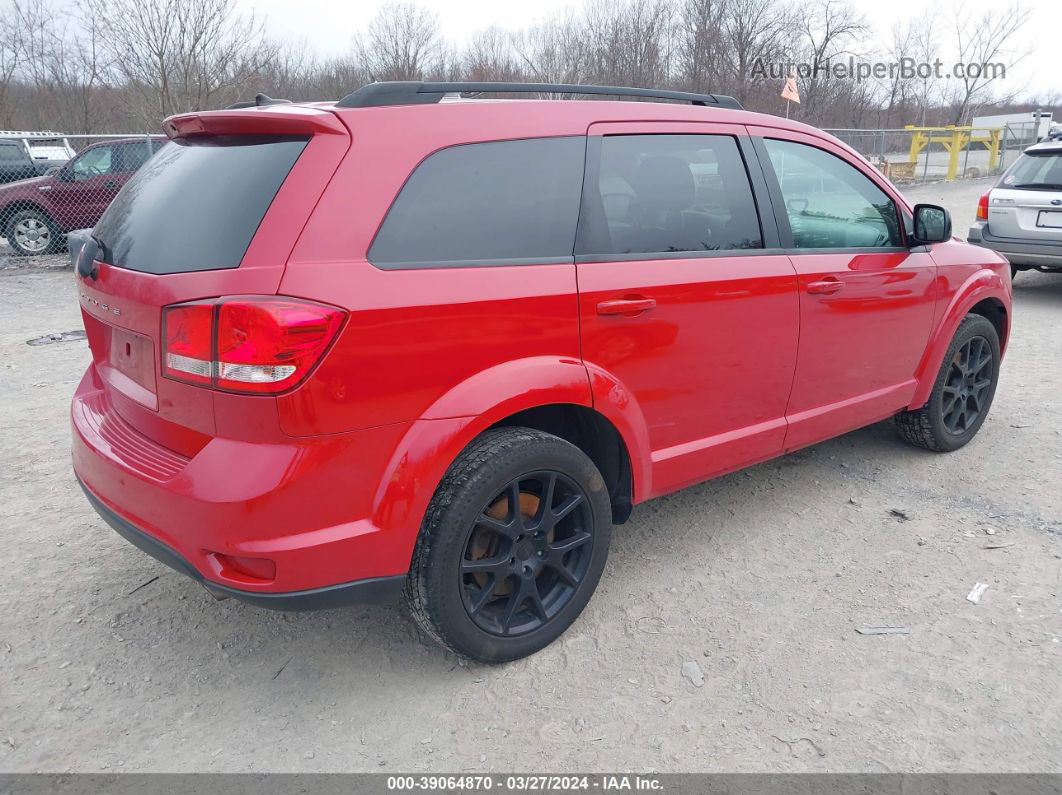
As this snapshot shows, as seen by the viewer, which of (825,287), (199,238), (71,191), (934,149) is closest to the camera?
(199,238)

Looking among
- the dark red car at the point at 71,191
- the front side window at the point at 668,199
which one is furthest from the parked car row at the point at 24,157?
the front side window at the point at 668,199

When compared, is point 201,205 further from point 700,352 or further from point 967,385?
point 967,385

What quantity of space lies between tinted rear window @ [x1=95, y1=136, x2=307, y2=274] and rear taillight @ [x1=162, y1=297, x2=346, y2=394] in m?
0.17

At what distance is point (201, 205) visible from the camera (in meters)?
2.44

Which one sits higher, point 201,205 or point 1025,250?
point 201,205

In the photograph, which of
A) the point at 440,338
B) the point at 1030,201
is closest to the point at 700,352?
the point at 440,338

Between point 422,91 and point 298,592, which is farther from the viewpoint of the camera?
point 422,91

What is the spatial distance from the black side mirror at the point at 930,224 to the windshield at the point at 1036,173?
5707 mm

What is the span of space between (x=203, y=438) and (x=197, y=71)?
63.5 feet

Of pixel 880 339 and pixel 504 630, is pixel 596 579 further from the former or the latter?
pixel 880 339

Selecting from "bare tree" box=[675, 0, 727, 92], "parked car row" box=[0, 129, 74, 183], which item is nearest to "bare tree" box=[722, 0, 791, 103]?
"bare tree" box=[675, 0, 727, 92]

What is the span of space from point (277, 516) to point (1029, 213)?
29.1 feet

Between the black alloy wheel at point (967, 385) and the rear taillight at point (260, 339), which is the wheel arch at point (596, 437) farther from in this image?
the black alloy wheel at point (967, 385)

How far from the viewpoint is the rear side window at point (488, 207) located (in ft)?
7.85
